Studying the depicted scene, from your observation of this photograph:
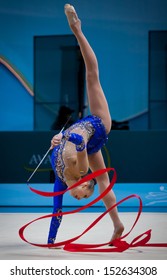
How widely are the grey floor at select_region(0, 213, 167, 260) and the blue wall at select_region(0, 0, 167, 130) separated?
2.43m

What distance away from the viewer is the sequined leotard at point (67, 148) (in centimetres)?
338

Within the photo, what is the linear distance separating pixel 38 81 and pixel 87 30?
1.03 m

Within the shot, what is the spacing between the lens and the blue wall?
727cm

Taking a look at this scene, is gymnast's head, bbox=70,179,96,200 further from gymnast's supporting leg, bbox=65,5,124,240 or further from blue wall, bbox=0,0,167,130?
blue wall, bbox=0,0,167,130

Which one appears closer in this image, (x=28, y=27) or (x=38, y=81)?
(x=38, y=81)

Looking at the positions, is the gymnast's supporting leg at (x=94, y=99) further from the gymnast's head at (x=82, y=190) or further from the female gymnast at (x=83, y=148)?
the gymnast's head at (x=82, y=190)

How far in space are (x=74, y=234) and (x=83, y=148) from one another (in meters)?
1.01

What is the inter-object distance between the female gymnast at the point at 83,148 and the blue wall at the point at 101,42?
3.72m

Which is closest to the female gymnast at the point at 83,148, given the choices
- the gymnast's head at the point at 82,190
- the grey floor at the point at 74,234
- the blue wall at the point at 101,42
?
the gymnast's head at the point at 82,190
